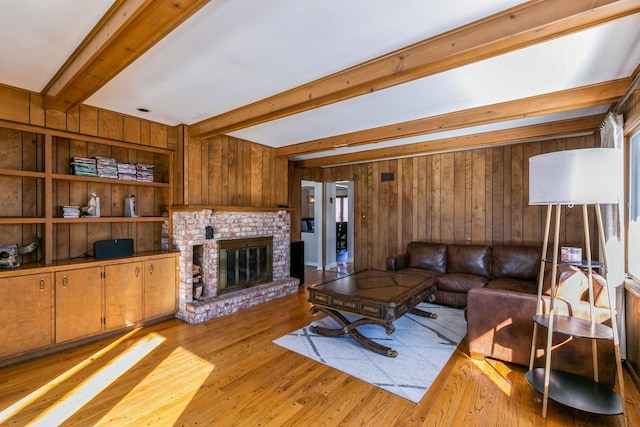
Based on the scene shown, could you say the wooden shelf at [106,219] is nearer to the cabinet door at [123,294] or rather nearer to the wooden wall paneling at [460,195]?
the cabinet door at [123,294]

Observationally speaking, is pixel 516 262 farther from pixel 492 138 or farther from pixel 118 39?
pixel 118 39

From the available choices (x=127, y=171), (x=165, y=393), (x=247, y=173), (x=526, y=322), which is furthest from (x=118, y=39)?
(x=526, y=322)

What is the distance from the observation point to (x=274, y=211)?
16.9 ft

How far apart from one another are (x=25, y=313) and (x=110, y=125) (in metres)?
2.09

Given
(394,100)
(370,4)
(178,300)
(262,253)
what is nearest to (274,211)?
(262,253)

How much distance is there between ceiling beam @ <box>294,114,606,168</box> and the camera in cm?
364

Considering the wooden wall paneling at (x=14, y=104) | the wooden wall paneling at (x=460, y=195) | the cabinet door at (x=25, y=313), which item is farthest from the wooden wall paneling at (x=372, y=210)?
the wooden wall paneling at (x=14, y=104)

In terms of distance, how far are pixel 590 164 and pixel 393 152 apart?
334 cm

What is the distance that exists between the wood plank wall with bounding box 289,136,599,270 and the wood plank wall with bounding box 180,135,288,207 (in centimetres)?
125

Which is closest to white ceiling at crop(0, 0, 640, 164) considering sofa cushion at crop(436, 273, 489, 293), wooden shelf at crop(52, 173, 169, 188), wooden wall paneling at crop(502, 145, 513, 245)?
wooden shelf at crop(52, 173, 169, 188)

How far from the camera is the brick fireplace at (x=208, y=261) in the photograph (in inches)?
156

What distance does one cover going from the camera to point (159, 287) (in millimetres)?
3818

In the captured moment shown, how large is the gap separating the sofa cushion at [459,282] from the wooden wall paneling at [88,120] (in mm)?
4761

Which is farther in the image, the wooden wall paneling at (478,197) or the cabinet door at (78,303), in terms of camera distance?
the wooden wall paneling at (478,197)
